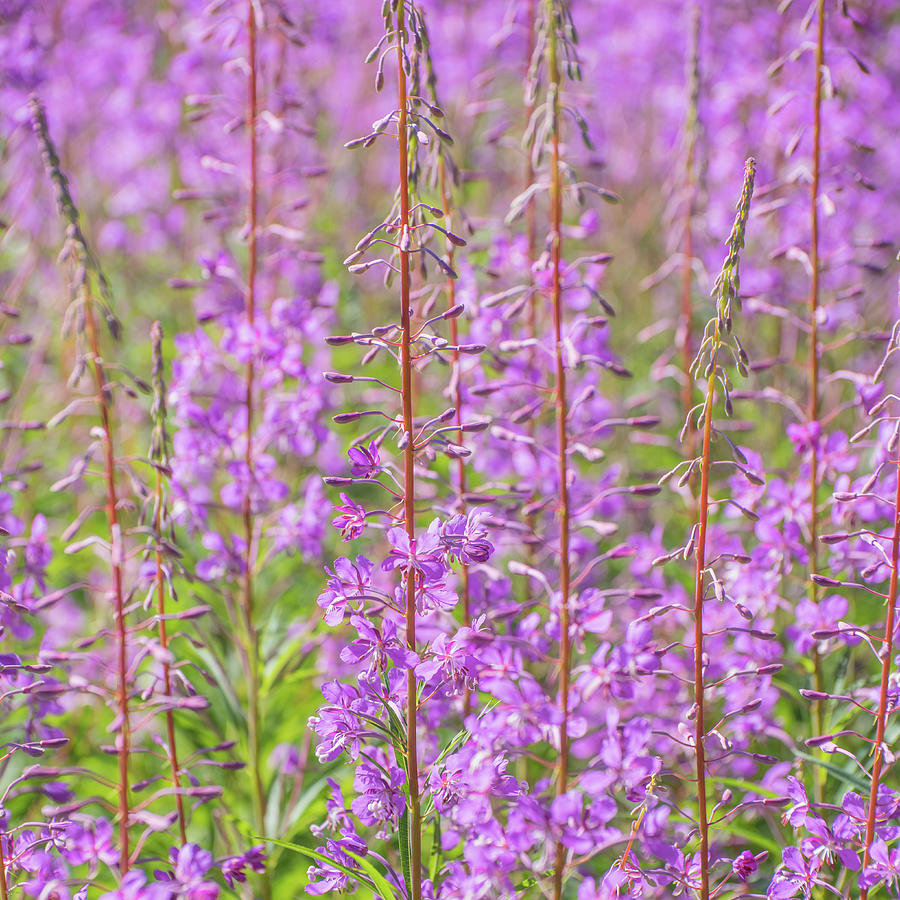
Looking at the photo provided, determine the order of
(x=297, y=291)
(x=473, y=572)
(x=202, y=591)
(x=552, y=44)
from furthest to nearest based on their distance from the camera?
(x=297, y=291) < (x=202, y=591) < (x=473, y=572) < (x=552, y=44)

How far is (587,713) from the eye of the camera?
4.25m

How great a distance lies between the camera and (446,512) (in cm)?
309

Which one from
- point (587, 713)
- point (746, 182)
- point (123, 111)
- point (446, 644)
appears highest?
point (123, 111)

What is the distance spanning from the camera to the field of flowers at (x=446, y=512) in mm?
2424

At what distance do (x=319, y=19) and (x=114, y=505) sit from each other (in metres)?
5.11

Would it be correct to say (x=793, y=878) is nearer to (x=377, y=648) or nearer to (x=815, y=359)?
(x=377, y=648)

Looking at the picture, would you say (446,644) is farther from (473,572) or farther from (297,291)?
(297,291)

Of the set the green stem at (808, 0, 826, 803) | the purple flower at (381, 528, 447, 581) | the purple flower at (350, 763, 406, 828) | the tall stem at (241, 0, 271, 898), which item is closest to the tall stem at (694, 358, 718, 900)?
the purple flower at (381, 528, 447, 581)

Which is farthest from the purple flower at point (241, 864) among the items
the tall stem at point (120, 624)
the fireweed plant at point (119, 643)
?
the tall stem at point (120, 624)

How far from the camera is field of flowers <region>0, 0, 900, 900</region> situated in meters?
2.42

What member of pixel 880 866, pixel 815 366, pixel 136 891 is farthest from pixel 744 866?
pixel 815 366

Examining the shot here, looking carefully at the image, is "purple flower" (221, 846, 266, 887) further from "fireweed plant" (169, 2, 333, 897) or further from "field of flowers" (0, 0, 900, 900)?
"fireweed plant" (169, 2, 333, 897)

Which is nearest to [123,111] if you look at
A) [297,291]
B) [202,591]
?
[297,291]

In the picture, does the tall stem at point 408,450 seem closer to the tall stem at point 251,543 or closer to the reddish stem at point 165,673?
the reddish stem at point 165,673
